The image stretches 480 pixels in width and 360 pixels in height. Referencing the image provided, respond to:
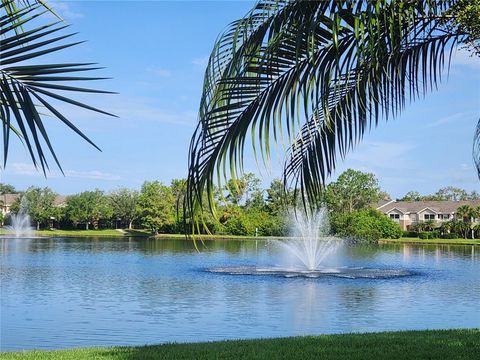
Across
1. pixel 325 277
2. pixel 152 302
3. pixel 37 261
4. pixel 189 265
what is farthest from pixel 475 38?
pixel 37 261

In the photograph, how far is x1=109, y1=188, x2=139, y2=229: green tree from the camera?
75.2 metres

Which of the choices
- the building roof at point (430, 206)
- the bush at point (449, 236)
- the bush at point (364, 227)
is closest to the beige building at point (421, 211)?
the building roof at point (430, 206)

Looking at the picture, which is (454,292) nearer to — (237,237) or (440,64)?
(440,64)

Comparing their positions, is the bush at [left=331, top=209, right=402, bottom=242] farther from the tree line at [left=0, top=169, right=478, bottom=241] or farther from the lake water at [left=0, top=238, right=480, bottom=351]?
the lake water at [left=0, top=238, right=480, bottom=351]

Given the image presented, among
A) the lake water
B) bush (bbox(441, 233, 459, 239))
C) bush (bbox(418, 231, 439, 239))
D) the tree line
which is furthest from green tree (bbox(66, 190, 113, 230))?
the lake water

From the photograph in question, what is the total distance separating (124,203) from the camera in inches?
2963

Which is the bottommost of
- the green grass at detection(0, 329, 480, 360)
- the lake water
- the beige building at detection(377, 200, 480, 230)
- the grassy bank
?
the lake water

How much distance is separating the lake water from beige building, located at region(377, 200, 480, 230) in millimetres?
46406

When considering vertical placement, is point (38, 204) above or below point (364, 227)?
above

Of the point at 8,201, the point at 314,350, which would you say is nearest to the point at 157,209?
the point at 8,201

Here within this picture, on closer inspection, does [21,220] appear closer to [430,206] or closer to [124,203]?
[124,203]

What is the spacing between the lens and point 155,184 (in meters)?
70.2

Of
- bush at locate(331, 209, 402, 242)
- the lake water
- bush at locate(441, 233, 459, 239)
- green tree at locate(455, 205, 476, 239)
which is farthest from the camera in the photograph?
green tree at locate(455, 205, 476, 239)

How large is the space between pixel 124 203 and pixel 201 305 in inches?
2440
